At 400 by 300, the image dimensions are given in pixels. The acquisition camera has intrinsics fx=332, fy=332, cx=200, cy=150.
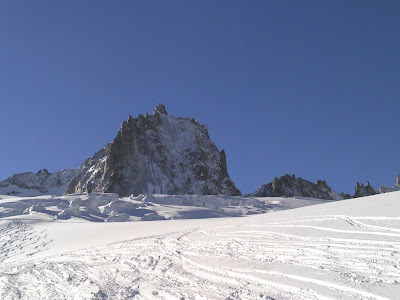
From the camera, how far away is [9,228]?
17.5m

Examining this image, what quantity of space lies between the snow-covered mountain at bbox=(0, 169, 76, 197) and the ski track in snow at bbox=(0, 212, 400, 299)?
126432 mm

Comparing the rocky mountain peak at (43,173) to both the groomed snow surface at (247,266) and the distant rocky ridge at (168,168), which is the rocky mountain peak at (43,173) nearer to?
the distant rocky ridge at (168,168)

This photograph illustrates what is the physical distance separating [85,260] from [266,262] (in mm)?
4789

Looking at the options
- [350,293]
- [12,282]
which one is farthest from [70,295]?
[350,293]

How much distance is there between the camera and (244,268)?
5.51 meters

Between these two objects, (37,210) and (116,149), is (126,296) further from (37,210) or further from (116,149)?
(116,149)

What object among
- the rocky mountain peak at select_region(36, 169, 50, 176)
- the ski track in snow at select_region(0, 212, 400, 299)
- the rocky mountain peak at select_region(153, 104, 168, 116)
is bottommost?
the ski track in snow at select_region(0, 212, 400, 299)

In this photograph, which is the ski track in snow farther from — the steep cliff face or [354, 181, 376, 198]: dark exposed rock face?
[354, 181, 376, 198]: dark exposed rock face

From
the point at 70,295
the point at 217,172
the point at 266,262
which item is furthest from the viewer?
the point at 217,172

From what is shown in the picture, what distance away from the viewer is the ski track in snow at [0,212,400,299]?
432 cm

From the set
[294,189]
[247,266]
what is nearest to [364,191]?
[294,189]

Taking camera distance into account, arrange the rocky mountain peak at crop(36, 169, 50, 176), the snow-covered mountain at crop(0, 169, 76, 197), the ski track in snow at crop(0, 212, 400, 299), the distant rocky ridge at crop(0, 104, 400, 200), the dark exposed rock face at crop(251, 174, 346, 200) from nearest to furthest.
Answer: the ski track in snow at crop(0, 212, 400, 299), the distant rocky ridge at crop(0, 104, 400, 200), the dark exposed rock face at crop(251, 174, 346, 200), the snow-covered mountain at crop(0, 169, 76, 197), the rocky mountain peak at crop(36, 169, 50, 176)

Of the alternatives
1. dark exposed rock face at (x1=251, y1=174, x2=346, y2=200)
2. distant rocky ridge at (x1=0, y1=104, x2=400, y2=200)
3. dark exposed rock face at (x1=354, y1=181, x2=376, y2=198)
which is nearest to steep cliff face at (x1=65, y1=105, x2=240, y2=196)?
distant rocky ridge at (x1=0, y1=104, x2=400, y2=200)

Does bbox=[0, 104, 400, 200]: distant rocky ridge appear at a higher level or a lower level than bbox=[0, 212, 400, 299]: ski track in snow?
higher
